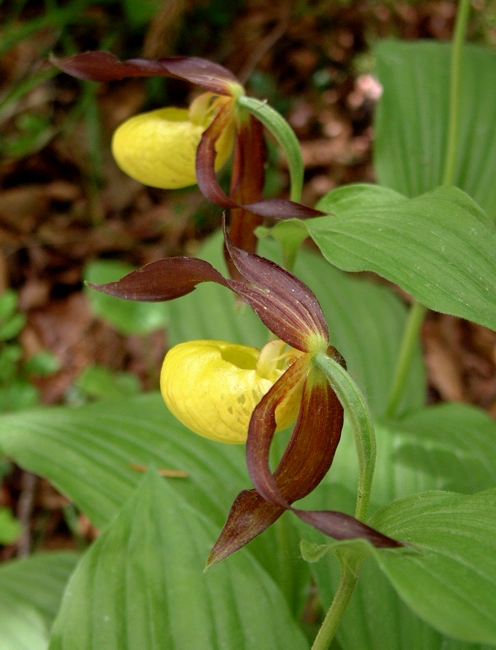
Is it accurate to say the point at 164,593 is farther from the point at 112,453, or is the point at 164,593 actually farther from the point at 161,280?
the point at 161,280

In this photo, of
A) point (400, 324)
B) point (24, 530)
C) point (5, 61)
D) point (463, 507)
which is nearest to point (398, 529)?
point (463, 507)

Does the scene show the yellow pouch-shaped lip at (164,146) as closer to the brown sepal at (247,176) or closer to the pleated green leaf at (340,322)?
the brown sepal at (247,176)

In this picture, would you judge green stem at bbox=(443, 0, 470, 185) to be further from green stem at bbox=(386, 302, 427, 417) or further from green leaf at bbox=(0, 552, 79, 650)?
green leaf at bbox=(0, 552, 79, 650)

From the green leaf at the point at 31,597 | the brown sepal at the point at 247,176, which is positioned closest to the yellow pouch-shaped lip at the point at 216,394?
the brown sepal at the point at 247,176

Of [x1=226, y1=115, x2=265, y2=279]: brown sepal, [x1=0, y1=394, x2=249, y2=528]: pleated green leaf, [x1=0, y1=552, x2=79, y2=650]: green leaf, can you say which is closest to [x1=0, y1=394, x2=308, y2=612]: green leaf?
[x1=0, y1=394, x2=249, y2=528]: pleated green leaf

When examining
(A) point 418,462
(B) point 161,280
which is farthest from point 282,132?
(A) point 418,462

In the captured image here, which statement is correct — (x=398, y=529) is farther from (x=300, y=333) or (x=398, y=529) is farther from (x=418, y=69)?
(x=418, y=69)
